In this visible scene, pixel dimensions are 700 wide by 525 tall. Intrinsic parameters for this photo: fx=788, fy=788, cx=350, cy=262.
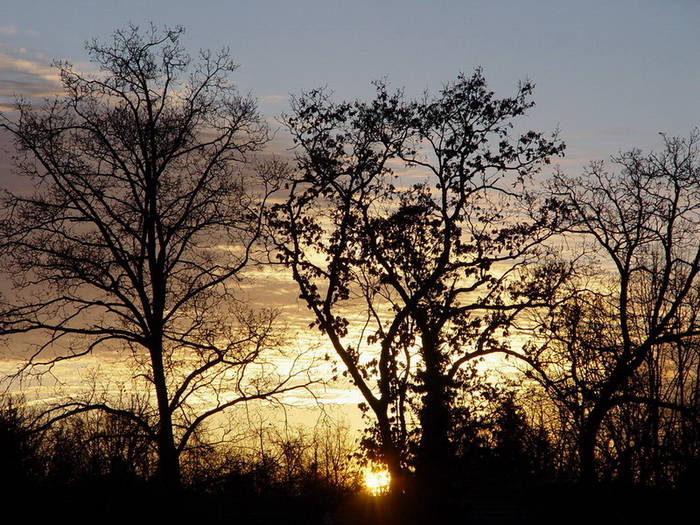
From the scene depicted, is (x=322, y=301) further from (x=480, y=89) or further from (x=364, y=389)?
(x=480, y=89)

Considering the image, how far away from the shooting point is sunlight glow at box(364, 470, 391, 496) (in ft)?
85.9

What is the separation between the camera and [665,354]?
38.0 m

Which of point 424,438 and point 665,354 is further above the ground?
point 665,354

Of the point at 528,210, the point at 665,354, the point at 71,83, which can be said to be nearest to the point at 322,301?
the point at 528,210

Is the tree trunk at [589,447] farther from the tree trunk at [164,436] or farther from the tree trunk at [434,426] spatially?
the tree trunk at [164,436]

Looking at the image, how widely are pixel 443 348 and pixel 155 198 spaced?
398 inches

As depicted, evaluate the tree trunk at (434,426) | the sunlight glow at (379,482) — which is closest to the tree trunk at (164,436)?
the sunlight glow at (379,482)

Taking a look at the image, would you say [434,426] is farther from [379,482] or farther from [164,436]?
[164,436]

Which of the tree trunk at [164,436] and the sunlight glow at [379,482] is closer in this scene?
the tree trunk at [164,436]

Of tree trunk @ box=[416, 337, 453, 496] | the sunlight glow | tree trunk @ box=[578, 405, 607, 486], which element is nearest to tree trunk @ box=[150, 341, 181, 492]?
the sunlight glow

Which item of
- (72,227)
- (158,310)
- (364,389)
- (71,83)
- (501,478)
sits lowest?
(501,478)

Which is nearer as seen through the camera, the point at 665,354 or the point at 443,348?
the point at 443,348

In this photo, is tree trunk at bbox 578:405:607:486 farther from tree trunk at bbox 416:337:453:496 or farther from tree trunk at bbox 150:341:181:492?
tree trunk at bbox 150:341:181:492

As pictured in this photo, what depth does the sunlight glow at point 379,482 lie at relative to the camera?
85.9 feet
